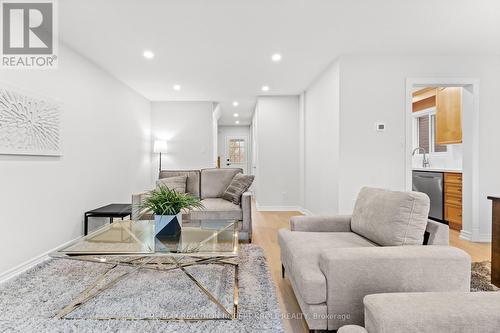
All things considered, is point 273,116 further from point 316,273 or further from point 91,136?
point 316,273

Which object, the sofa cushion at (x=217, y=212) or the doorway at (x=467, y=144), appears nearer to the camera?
the sofa cushion at (x=217, y=212)

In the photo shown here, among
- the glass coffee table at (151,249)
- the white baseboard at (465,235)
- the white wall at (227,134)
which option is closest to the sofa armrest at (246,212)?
the glass coffee table at (151,249)

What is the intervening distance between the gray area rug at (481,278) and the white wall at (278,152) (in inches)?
138

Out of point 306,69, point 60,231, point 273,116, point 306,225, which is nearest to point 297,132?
point 273,116

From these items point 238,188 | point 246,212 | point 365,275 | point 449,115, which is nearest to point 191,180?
point 238,188

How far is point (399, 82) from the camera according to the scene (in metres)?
3.60

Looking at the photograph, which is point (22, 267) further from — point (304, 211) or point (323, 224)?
point (304, 211)

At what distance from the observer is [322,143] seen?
4.36 meters

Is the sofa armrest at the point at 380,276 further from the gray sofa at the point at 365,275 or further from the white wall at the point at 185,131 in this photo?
the white wall at the point at 185,131

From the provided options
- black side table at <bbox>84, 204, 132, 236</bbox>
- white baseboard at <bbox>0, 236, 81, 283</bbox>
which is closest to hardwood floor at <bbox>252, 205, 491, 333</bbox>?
black side table at <bbox>84, 204, 132, 236</bbox>

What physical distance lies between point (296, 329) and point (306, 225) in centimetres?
89

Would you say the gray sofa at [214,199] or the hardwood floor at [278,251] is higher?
the gray sofa at [214,199]

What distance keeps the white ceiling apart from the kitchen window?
1.94 metres

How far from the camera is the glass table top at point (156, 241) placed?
185 cm
